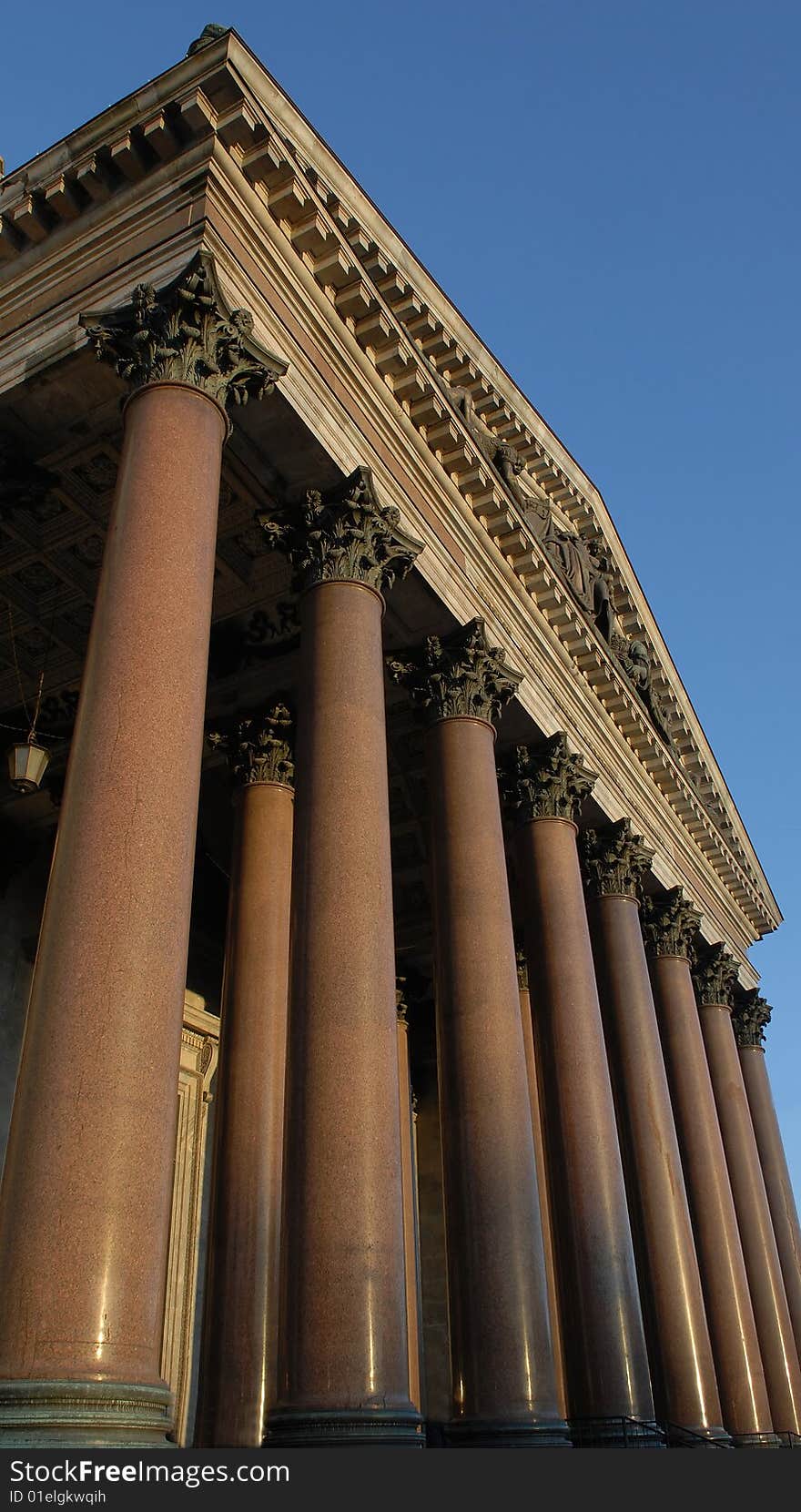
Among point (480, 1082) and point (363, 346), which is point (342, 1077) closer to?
point (480, 1082)

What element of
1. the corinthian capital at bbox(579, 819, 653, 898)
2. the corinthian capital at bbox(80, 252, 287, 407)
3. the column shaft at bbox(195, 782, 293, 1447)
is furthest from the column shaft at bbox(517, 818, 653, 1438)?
the corinthian capital at bbox(80, 252, 287, 407)

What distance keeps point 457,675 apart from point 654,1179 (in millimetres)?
9052

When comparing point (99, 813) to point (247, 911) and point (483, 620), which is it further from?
point (483, 620)

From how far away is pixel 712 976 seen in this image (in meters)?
25.6

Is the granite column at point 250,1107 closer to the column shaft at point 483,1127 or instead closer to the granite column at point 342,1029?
the column shaft at point 483,1127

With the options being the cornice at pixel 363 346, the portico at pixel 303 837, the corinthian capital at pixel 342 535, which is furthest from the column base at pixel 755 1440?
the corinthian capital at pixel 342 535

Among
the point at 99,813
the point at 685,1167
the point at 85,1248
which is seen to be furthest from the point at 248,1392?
the point at 685,1167

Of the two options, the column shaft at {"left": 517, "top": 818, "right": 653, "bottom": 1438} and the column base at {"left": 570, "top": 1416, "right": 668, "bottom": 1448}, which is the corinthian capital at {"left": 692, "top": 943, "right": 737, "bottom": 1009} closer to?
the column shaft at {"left": 517, "top": 818, "right": 653, "bottom": 1438}

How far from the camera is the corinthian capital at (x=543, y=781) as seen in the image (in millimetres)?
16938

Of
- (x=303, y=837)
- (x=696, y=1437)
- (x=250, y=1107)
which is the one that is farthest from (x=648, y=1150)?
(x=303, y=837)

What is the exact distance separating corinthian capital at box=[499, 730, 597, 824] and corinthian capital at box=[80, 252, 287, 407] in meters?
8.38

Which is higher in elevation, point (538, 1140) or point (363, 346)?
point (363, 346)

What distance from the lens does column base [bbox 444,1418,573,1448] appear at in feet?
32.8

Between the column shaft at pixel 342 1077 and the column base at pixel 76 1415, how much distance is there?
2248mm
